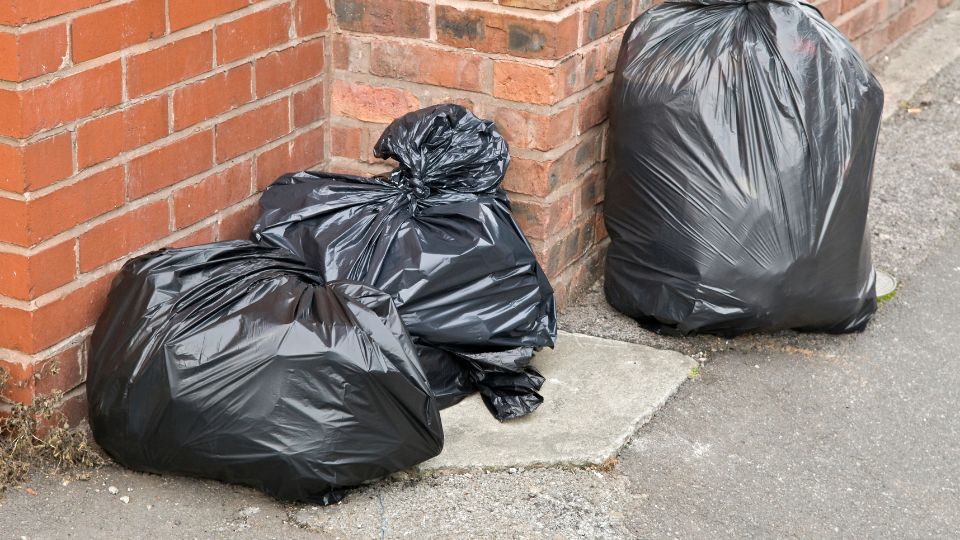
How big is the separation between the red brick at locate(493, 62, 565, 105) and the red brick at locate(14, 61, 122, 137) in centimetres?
104

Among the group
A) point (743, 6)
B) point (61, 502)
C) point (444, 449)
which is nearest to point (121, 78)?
point (61, 502)

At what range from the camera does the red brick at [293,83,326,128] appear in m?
3.42

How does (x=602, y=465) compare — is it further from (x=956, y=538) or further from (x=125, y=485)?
(x=125, y=485)

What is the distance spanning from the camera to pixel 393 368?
263cm

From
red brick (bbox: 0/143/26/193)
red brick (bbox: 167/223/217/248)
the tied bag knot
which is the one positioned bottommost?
red brick (bbox: 167/223/217/248)

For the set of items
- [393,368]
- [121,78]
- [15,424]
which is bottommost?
[15,424]

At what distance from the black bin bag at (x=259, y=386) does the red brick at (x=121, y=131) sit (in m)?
0.28

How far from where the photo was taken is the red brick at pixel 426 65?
11.0ft

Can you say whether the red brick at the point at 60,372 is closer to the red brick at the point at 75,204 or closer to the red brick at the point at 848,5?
the red brick at the point at 75,204

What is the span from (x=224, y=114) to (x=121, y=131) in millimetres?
375

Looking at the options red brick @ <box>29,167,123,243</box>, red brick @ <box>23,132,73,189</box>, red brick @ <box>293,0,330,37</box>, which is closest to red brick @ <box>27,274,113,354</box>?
red brick @ <box>29,167,123,243</box>

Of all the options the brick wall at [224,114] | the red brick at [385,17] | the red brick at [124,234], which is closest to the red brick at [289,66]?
the brick wall at [224,114]

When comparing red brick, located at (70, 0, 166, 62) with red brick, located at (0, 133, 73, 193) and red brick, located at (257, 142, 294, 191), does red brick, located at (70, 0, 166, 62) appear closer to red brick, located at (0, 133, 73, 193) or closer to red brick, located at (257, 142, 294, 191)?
red brick, located at (0, 133, 73, 193)

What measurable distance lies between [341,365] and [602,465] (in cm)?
72
